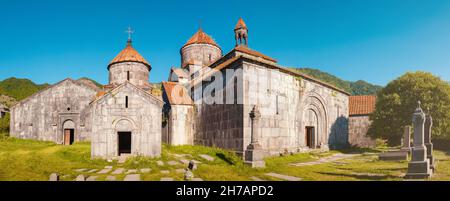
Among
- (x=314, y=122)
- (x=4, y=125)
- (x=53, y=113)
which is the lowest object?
(x=4, y=125)

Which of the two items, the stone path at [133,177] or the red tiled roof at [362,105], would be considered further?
the red tiled roof at [362,105]

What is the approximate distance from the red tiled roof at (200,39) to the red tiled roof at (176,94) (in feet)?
23.2

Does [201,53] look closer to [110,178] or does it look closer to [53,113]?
[53,113]

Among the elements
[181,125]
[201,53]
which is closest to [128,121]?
[181,125]

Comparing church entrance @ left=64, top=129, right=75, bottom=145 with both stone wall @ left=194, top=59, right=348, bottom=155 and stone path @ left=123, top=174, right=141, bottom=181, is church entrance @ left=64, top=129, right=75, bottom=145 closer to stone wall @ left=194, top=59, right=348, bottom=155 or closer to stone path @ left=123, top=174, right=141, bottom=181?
stone wall @ left=194, top=59, right=348, bottom=155

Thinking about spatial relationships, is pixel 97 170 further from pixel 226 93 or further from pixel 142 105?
pixel 226 93

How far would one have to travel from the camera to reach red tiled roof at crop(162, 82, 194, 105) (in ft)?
72.8

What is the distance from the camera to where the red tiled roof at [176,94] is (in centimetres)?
2219

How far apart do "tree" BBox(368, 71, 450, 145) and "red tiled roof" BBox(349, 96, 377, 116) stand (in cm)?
492

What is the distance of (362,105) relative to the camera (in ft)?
97.2

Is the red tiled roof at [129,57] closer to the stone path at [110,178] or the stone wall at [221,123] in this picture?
the stone wall at [221,123]

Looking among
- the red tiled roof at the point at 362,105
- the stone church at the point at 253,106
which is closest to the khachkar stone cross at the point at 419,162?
the stone church at the point at 253,106

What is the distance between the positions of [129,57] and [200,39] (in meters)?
8.61
